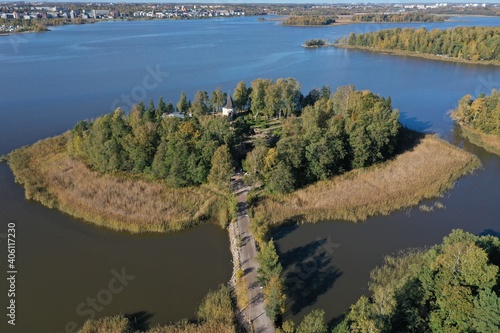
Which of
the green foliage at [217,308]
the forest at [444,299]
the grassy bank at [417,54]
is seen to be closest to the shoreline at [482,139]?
the forest at [444,299]

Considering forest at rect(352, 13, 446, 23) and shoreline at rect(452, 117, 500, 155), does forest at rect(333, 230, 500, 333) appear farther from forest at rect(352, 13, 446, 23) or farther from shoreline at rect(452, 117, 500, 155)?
forest at rect(352, 13, 446, 23)

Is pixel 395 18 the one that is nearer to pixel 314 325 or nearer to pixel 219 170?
pixel 219 170

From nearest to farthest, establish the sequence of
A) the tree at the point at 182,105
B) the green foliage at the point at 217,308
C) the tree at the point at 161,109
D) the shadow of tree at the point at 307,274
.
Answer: the green foliage at the point at 217,308
the shadow of tree at the point at 307,274
the tree at the point at 161,109
the tree at the point at 182,105

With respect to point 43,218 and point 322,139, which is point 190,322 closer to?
point 43,218

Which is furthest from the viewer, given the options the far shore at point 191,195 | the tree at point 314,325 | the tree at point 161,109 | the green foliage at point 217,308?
the tree at point 161,109

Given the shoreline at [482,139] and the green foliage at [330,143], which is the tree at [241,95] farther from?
the shoreline at [482,139]

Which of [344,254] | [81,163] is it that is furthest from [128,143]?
[344,254]

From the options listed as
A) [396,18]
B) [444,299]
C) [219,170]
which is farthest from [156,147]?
[396,18]
